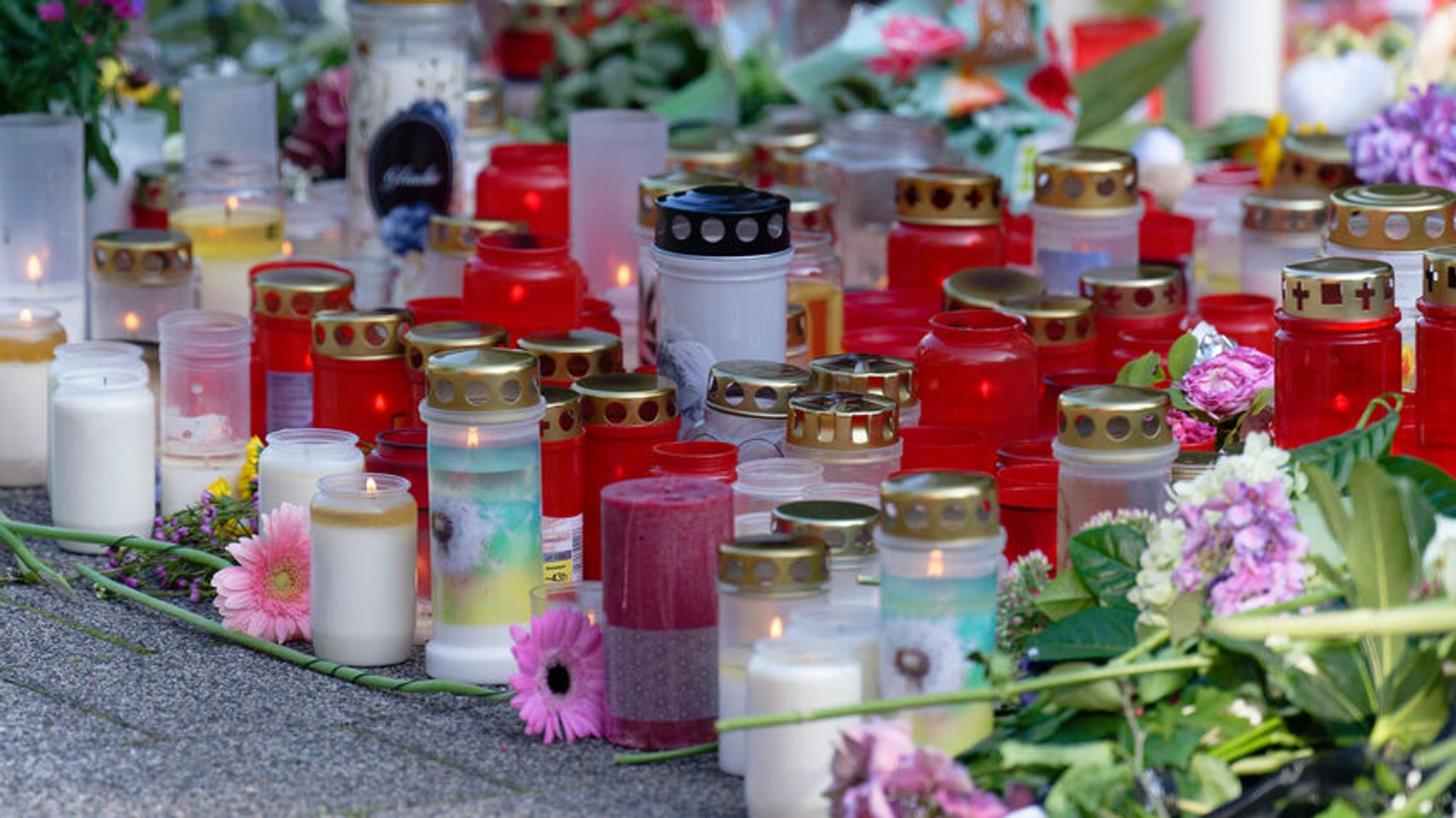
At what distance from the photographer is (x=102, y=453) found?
7.97ft

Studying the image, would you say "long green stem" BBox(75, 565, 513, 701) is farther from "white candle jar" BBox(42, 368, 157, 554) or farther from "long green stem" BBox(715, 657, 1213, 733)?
"long green stem" BBox(715, 657, 1213, 733)

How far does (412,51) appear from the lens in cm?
297

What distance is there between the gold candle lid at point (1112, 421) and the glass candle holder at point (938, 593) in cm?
20

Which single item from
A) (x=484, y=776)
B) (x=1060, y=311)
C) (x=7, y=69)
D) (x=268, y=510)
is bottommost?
(x=484, y=776)

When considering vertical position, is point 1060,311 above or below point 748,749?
above

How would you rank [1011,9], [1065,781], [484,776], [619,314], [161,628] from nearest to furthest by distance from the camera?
[1065,781]
[484,776]
[161,628]
[619,314]
[1011,9]

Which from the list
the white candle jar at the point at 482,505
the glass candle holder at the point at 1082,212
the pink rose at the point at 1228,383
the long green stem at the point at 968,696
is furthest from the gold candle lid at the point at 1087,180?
the long green stem at the point at 968,696

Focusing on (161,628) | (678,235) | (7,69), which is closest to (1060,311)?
(678,235)

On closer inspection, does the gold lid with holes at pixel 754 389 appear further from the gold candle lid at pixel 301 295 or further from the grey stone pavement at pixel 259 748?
the gold candle lid at pixel 301 295

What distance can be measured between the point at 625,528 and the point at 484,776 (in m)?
0.21

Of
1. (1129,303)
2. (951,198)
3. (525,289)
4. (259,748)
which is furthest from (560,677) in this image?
(951,198)

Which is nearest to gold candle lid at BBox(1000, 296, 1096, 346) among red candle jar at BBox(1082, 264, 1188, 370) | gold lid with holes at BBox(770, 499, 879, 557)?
red candle jar at BBox(1082, 264, 1188, 370)

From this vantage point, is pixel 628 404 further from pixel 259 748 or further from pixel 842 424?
pixel 259 748

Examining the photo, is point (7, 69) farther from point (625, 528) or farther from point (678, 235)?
point (625, 528)
